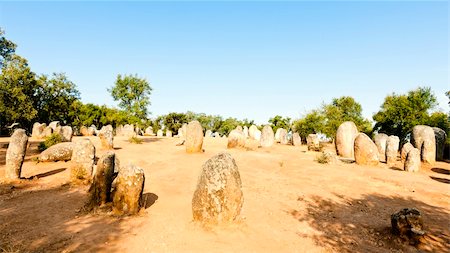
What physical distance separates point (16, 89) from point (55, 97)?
28.2ft

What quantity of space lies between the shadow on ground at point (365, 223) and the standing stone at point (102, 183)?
651cm

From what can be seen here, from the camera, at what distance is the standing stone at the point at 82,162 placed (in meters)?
12.7

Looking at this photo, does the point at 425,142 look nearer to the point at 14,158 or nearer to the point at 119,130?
the point at 14,158

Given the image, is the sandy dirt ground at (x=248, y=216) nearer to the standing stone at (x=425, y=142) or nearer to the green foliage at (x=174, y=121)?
the standing stone at (x=425, y=142)

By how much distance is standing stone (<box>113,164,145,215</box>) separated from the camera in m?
8.71

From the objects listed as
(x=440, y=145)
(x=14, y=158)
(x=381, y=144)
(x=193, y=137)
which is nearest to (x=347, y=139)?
(x=381, y=144)

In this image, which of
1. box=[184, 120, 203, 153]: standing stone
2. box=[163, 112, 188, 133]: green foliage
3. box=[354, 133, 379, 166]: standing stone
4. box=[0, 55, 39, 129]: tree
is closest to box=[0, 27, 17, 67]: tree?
box=[0, 55, 39, 129]: tree

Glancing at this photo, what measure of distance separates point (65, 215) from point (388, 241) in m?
9.74

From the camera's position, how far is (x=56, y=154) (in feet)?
55.7

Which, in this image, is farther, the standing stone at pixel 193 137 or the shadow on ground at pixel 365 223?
the standing stone at pixel 193 137

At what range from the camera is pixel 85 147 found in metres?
12.9

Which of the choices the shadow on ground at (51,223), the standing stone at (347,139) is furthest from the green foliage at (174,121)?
the shadow on ground at (51,223)

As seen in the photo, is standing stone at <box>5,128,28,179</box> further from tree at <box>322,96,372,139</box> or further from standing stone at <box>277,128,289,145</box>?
tree at <box>322,96,372,139</box>

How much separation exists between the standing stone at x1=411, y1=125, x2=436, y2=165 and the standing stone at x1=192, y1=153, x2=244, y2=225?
20.4 m
